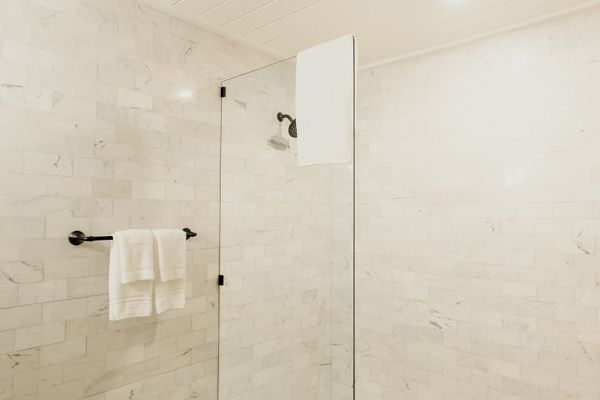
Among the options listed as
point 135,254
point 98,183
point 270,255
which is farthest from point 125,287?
point 270,255

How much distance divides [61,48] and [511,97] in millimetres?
2277

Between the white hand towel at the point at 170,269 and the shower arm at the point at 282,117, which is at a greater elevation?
the shower arm at the point at 282,117

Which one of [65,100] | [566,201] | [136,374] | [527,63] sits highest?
[527,63]

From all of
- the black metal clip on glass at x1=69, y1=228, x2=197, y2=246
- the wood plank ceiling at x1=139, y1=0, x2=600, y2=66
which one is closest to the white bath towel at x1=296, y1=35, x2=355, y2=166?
the wood plank ceiling at x1=139, y1=0, x2=600, y2=66

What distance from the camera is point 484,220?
2.22 metres

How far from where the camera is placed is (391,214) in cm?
262

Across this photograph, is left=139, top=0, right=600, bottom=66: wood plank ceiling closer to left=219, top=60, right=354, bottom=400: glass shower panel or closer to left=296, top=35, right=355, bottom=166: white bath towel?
left=219, top=60, right=354, bottom=400: glass shower panel

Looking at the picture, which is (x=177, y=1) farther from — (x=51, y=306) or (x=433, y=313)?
(x=433, y=313)

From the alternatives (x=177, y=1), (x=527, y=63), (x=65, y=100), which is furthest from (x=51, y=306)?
(x=527, y=63)

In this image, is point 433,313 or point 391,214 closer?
point 433,313

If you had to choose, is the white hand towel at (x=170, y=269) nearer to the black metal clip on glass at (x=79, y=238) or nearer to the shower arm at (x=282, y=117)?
the black metal clip on glass at (x=79, y=238)

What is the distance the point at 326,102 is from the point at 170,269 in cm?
108

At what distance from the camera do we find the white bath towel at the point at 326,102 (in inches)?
59.9

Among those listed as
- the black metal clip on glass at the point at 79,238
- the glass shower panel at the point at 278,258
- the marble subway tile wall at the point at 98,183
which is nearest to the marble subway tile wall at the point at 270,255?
the glass shower panel at the point at 278,258
